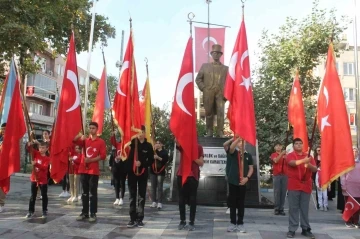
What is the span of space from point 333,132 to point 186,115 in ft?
9.01

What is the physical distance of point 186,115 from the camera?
7863mm

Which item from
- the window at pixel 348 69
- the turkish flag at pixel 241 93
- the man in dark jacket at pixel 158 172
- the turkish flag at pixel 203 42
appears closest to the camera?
the turkish flag at pixel 241 93

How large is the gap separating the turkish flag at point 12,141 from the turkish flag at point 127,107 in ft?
6.85

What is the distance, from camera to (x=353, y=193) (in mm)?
8781

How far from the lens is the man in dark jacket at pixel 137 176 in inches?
301

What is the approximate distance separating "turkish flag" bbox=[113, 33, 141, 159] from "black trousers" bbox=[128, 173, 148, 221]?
0.47 m

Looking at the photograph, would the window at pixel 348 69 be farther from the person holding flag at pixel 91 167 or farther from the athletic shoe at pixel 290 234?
the person holding flag at pixel 91 167

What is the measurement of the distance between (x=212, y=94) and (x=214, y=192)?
2989 mm

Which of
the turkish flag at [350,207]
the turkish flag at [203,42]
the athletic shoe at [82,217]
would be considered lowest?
the athletic shoe at [82,217]

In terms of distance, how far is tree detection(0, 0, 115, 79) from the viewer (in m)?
15.3

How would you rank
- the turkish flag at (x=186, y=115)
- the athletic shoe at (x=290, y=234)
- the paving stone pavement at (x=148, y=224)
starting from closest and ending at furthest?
the paving stone pavement at (x=148, y=224) < the athletic shoe at (x=290, y=234) < the turkish flag at (x=186, y=115)

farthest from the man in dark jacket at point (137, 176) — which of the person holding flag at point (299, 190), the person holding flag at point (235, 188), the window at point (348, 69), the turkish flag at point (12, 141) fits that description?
the window at point (348, 69)

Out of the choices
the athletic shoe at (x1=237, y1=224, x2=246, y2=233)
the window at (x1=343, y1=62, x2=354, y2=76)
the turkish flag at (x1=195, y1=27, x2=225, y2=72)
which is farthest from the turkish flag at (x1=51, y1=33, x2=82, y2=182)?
the window at (x1=343, y1=62, x2=354, y2=76)

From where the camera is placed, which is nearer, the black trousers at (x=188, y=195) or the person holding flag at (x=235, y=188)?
the person holding flag at (x=235, y=188)
